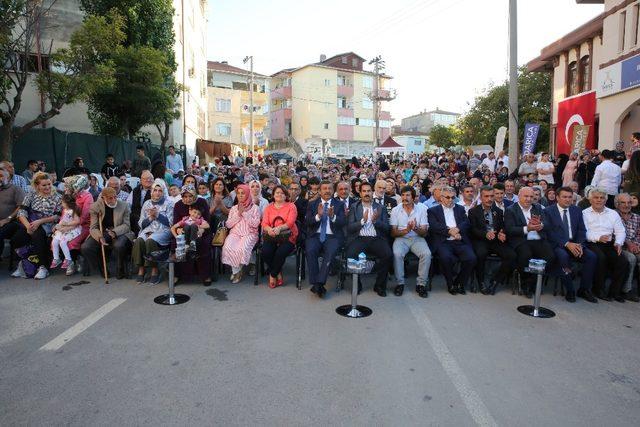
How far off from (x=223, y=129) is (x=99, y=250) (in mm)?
41543

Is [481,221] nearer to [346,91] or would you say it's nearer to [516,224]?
[516,224]

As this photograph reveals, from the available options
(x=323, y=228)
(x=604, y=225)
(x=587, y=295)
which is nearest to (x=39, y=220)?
(x=323, y=228)

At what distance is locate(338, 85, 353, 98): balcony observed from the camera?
2226 inches

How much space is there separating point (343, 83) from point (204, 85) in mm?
24186

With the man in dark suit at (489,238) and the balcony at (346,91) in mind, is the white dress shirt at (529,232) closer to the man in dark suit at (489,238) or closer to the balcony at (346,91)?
the man in dark suit at (489,238)

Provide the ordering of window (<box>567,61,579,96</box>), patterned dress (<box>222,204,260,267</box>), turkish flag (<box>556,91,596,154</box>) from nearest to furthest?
patterned dress (<box>222,204,260,267</box>), turkish flag (<box>556,91,596,154</box>), window (<box>567,61,579,96</box>)

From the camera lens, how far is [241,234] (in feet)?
22.5

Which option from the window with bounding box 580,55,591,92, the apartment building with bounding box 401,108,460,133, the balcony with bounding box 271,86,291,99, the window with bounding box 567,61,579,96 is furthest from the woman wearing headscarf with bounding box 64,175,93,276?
the apartment building with bounding box 401,108,460,133

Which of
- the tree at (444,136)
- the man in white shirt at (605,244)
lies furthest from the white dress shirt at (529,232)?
the tree at (444,136)

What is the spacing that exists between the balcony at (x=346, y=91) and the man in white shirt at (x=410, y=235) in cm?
5203

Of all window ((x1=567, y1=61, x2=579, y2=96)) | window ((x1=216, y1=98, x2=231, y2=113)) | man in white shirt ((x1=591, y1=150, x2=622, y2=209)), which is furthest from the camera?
window ((x1=216, y1=98, x2=231, y2=113))

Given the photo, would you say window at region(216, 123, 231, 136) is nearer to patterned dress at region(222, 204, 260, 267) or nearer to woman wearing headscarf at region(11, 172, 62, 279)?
woman wearing headscarf at region(11, 172, 62, 279)

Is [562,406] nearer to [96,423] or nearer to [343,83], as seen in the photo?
[96,423]

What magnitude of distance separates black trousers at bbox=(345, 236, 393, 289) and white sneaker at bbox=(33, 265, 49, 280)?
461cm
